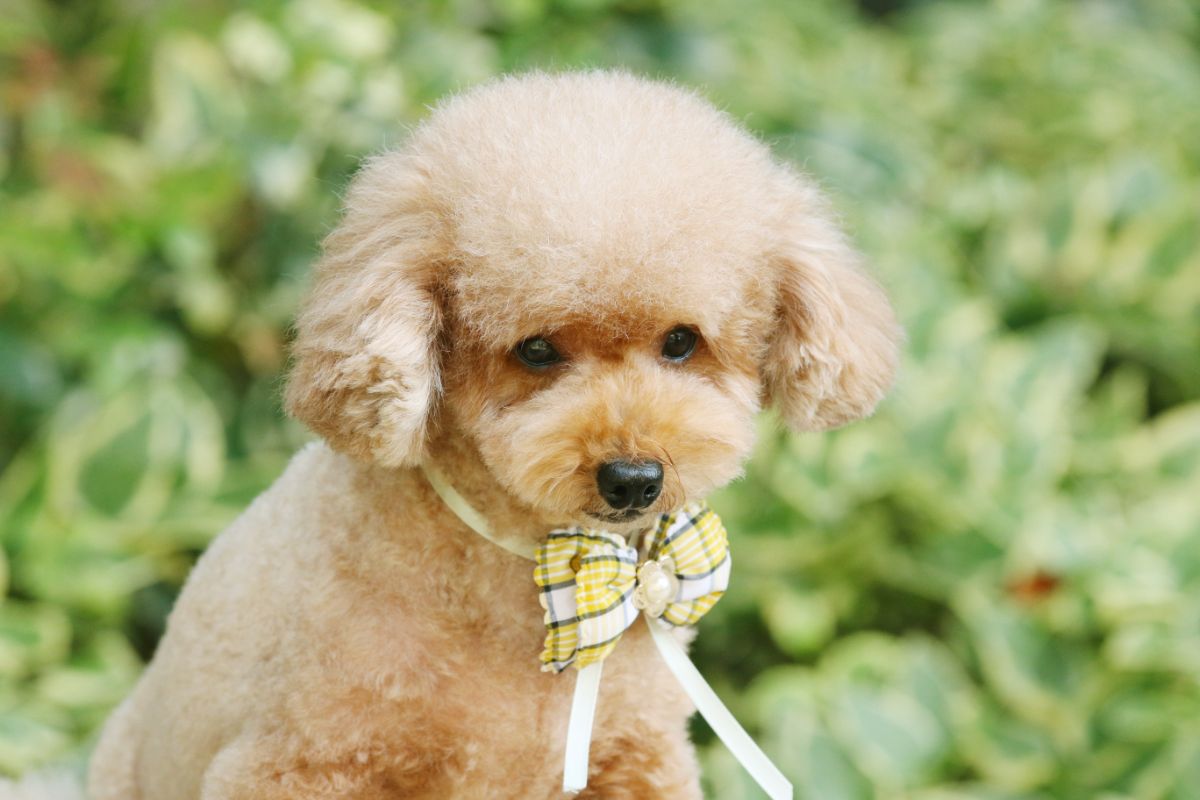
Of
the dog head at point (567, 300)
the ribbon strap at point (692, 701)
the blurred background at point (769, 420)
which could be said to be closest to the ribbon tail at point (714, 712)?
the ribbon strap at point (692, 701)

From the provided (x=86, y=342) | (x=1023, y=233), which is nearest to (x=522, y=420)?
(x=86, y=342)

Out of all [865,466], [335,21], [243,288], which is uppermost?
[335,21]

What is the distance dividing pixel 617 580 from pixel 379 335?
0.78 feet

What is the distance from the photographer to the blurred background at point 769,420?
1.70 metres

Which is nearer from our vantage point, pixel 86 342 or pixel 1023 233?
pixel 86 342

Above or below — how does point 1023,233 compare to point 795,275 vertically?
below

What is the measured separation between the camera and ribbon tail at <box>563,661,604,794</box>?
2.70ft

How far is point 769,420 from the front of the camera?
4.86 ft

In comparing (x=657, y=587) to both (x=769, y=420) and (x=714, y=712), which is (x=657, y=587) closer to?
(x=714, y=712)

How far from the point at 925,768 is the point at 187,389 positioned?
1.19 m

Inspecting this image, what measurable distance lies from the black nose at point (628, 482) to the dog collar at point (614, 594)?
9 cm

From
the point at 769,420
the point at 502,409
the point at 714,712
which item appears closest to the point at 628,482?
the point at 502,409

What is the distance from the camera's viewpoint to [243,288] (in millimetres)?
2113

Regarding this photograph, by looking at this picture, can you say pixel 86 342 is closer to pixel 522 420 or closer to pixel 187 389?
pixel 187 389
